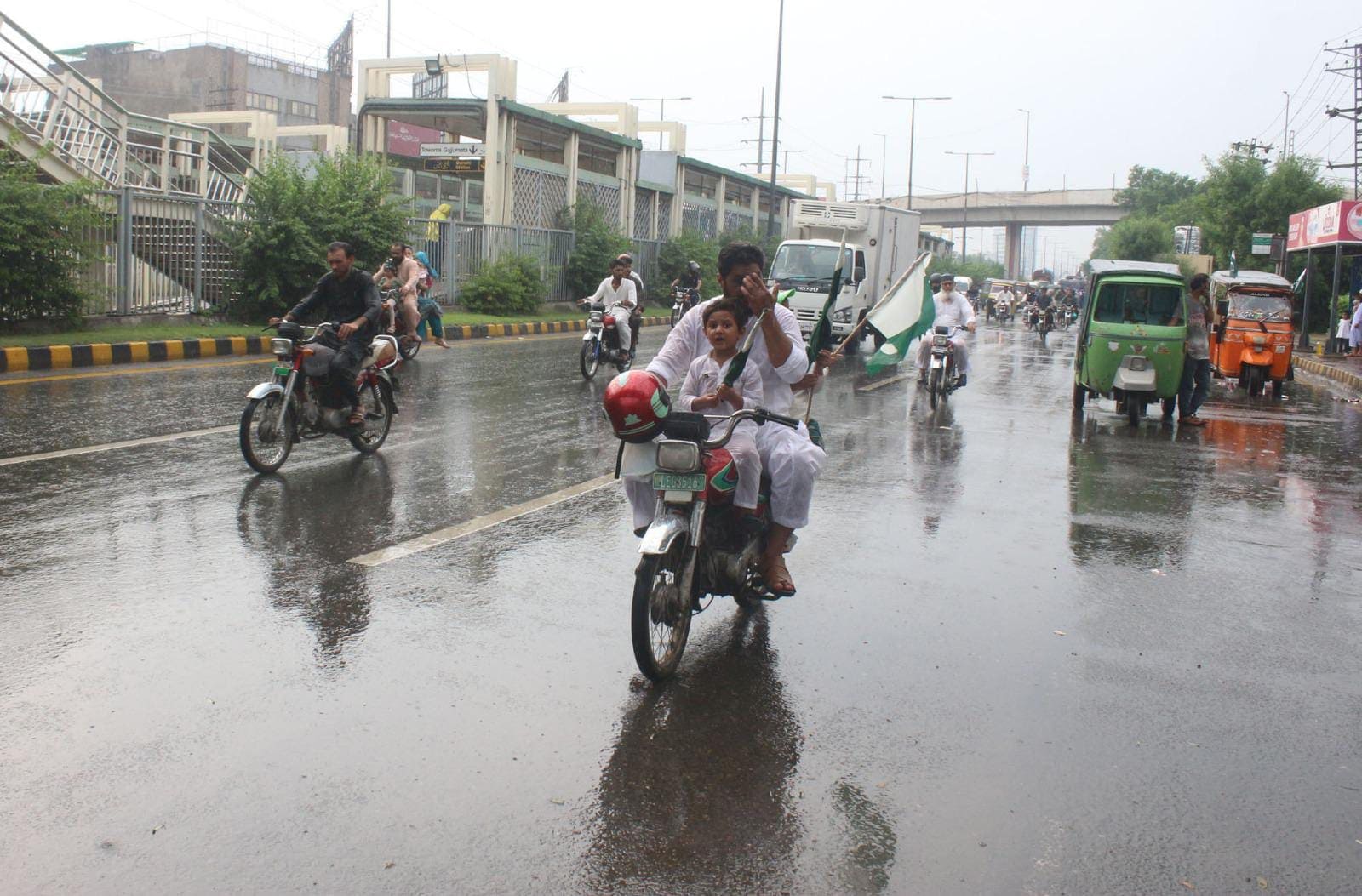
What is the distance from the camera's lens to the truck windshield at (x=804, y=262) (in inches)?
926

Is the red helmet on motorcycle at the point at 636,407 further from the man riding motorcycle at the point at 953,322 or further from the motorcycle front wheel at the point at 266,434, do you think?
the man riding motorcycle at the point at 953,322

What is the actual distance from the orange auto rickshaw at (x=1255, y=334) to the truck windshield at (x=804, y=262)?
680cm

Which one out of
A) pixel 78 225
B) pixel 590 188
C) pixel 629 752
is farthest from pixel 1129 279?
pixel 590 188

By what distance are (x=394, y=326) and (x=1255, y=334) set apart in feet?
41.4

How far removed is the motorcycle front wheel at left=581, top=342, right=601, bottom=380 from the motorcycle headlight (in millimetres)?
11129

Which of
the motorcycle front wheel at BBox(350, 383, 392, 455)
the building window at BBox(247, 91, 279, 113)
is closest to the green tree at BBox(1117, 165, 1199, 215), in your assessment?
the building window at BBox(247, 91, 279, 113)

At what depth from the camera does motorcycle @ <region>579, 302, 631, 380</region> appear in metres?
15.5

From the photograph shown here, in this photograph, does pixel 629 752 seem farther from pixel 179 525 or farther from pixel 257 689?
pixel 179 525

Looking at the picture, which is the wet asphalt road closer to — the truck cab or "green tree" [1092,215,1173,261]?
the truck cab

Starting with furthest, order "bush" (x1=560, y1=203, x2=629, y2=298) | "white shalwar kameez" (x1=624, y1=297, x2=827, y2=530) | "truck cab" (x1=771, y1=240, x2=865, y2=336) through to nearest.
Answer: "bush" (x1=560, y1=203, x2=629, y2=298), "truck cab" (x1=771, y1=240, x2=865, y2=336), "white shalwar kameez" (x1=624, y1=297, x2=827, y2=530)

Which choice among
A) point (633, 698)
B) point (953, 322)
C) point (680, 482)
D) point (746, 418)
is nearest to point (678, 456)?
point (680, 482)

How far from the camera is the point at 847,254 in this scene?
22203 millimetres

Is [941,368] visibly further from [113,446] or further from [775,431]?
[775,431]

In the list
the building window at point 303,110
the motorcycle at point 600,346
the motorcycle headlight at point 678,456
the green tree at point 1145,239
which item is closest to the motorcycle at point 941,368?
the motorcycle at point 600,346
